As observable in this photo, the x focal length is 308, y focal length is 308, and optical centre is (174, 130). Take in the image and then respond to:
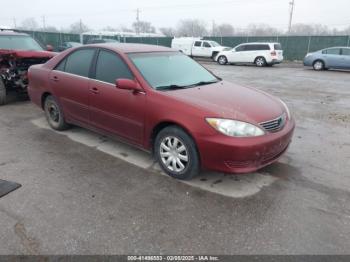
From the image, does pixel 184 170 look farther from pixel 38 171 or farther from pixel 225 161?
pixel 38 171

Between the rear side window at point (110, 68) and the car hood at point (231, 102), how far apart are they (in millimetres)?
785

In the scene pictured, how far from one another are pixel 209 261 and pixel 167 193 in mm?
1103

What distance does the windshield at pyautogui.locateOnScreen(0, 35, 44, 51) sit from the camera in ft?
25.7

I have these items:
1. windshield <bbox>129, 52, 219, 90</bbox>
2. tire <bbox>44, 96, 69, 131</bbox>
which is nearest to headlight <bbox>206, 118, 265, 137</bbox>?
windshield <bbox>129, 52, 219, 90</bbox>

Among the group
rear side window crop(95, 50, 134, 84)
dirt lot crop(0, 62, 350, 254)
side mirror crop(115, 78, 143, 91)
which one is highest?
rear side window crop(95, 50, 134, 84)

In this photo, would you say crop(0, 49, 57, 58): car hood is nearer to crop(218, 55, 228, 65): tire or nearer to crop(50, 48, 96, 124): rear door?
crop(50, 48, 96, 124): rear door

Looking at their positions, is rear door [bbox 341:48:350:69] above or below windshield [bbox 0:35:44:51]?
below

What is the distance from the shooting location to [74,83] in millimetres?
4730

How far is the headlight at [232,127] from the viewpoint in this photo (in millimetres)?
3291

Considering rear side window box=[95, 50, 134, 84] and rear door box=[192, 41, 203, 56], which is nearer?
rear side window box=[95, 50, 134, 84]

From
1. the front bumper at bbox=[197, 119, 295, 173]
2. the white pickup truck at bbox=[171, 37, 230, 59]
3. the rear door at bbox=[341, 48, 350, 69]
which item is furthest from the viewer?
the white pickup truck at bbox=[171, 37, 230, 59]

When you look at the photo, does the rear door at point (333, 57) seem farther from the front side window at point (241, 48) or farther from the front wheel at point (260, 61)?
the front side window at point (241, 48)

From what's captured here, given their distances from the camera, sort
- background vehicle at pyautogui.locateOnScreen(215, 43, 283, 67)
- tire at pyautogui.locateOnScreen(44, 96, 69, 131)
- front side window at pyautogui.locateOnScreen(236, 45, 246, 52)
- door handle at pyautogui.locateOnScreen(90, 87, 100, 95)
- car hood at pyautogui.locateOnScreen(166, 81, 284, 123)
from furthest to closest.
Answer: front side window at pyautogui.locateOnScreen(236, 45, 246, 52), background vehicle at pyautogui.locateOnScreen(215, 43, 283, 67), tire at pyautogui.locateOnScreen(44, 96, 69, 131), door handle at pyautogui.locateOnScreen(90, 87, 100, 95), car hood at pyautogui.locateOnScreen(166, 81, 284, 123)

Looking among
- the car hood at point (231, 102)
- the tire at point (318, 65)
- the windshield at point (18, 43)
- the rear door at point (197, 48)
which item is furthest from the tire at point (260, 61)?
the car hood at point (231, 102)
